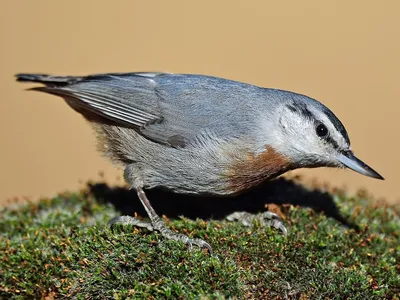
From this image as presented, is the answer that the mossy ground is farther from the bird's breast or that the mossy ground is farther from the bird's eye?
the bird's eye

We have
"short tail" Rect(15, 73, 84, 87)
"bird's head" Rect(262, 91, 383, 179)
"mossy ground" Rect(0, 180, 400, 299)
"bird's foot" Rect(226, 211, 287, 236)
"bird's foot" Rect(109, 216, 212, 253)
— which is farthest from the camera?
"short tail" Rect(15, 73, 84, 87)

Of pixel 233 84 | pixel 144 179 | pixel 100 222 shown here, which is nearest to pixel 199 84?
pixel 233 84

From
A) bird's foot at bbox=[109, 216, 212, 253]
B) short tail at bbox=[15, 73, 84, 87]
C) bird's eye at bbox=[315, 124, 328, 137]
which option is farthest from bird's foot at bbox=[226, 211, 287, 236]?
short tail at bbox=[15, 73, 84, 87]

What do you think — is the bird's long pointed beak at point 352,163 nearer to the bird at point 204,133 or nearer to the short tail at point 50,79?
the bird at point 204,133

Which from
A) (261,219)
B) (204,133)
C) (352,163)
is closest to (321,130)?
(352,163)

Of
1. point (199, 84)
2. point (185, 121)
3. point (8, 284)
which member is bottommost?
point (8, 284)

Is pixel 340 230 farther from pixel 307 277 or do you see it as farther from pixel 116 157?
pixel 116 157

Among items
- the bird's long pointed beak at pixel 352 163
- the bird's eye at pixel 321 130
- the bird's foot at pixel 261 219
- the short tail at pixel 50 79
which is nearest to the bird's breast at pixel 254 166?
the bird's eye at pixel 321 130
